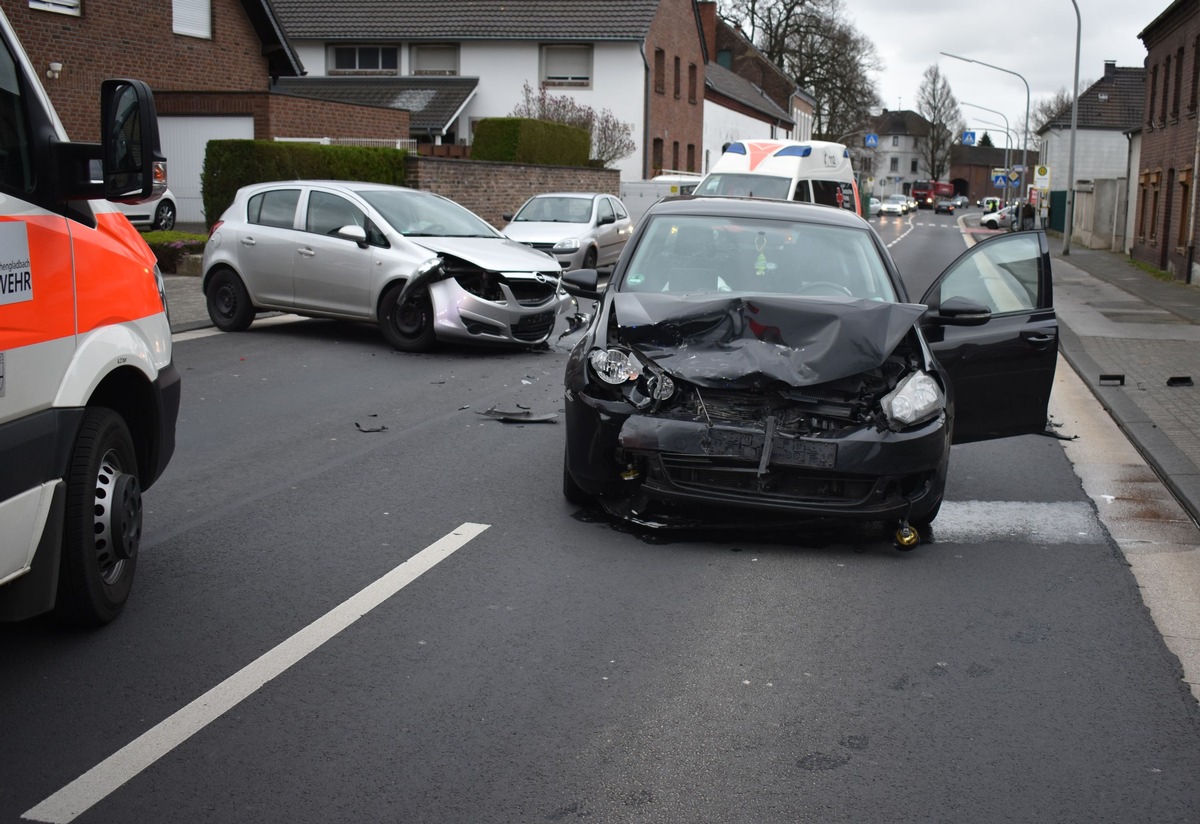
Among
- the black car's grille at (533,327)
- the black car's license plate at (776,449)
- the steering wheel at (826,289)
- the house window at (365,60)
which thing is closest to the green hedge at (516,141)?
the house window at (365,60)

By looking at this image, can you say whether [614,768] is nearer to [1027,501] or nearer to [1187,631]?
[1187,631]

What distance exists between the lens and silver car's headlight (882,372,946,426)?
19.4ft

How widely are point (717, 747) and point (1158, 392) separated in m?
8.88

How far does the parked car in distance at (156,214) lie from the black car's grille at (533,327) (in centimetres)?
1527

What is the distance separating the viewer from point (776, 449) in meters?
5.82

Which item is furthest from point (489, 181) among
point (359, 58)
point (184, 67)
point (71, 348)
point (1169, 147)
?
point (71, 348)

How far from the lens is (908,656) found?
4738 millimetres

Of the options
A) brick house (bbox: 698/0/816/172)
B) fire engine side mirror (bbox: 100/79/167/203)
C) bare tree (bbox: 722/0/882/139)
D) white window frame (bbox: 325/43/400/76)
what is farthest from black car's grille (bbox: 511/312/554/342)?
bare tree (bbox: 722/0/882/139)

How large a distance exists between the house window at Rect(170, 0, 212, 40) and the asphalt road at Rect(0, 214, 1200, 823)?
2445cm

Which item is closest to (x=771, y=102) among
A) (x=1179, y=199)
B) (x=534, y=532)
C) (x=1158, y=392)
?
(x=1179, y=199)

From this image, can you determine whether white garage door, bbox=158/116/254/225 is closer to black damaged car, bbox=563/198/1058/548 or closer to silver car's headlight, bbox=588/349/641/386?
black damaged car, bbox=563/198/1058/548

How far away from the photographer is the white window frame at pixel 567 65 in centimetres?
4809

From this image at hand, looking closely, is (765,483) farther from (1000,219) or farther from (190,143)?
(1000,219)

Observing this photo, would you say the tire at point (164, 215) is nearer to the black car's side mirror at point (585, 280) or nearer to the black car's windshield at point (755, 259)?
the black car's side mirror at point (585, 280)
